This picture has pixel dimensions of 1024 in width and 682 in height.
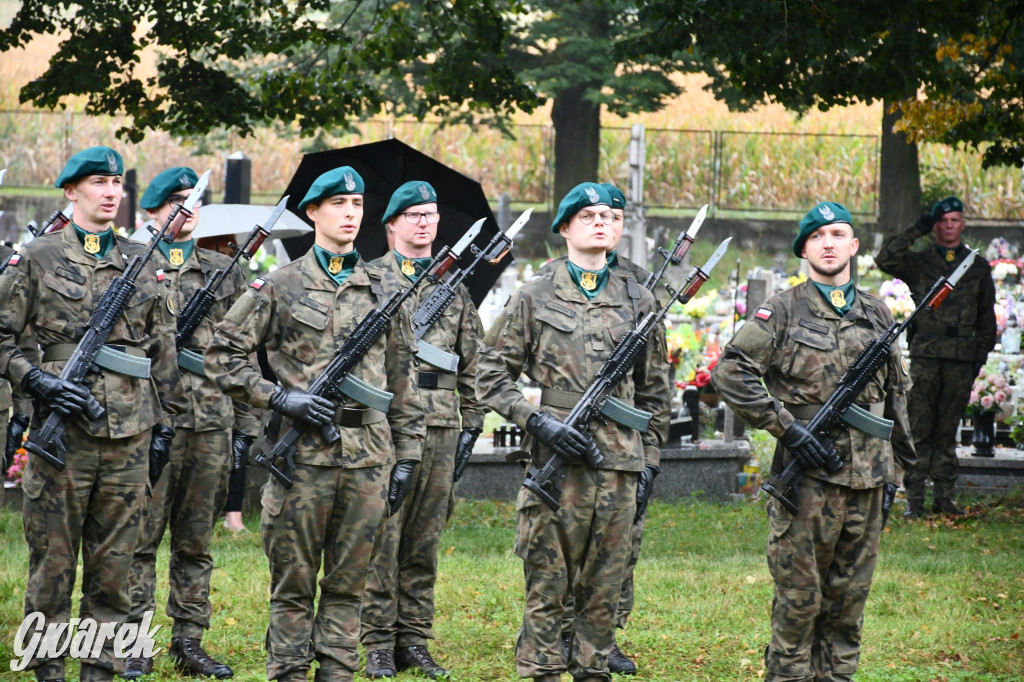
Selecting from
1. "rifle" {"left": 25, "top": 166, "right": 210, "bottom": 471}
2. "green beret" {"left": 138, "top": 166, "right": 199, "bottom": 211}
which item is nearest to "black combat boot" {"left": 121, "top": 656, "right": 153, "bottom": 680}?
"rifle" {"left": 25, "top": 166, "right": 210, "bottom": 471}

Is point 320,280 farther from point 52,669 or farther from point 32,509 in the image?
point 52,669

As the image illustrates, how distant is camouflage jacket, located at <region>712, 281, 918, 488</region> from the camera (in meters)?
5.73

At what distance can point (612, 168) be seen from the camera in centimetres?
2988

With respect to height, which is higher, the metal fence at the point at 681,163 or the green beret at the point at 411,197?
the metal fence at the point at 681,163

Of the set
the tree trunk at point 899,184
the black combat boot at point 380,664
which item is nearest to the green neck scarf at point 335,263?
the black combat boot at point 380,664

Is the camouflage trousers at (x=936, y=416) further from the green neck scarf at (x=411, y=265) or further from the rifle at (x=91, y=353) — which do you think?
the rifle at (x=91, y=353)

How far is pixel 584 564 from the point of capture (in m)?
5.70

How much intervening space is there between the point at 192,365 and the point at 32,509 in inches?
51.2

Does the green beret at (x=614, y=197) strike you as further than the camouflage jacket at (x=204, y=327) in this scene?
No

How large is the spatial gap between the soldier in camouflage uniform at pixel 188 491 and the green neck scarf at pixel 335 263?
1.13 metres

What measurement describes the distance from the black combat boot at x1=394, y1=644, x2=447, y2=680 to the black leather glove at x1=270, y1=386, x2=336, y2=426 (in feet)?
6.12

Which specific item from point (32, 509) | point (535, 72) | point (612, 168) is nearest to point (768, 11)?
point (32, 509)

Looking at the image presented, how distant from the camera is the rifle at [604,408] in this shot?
555 cm

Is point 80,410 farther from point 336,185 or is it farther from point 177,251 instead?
point 177,251
